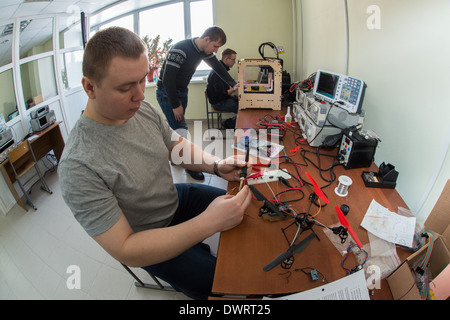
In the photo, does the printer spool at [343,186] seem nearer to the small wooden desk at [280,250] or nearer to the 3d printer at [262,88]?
the small wooden desk at [280,250]

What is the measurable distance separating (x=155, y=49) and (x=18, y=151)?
9.27 ft

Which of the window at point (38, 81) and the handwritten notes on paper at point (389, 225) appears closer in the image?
the handwritten notes on paper at point (389, 225)

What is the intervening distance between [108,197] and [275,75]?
195 cm

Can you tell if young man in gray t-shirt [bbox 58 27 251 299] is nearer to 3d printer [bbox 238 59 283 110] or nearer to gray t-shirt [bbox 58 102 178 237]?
gray t-shirt [bbox 58 102 178 237]

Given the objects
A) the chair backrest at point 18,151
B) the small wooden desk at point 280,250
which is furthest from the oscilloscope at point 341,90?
the chair backrest at point 18,151

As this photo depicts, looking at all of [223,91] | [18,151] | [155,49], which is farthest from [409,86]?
[155,49]

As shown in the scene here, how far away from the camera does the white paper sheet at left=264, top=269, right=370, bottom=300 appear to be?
667 mm

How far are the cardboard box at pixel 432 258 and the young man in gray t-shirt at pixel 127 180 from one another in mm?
543

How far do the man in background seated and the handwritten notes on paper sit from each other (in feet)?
8.44

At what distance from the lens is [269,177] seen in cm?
119

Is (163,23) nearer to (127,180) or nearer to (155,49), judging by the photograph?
(155,49)

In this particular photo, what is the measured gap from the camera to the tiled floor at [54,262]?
1517mm
